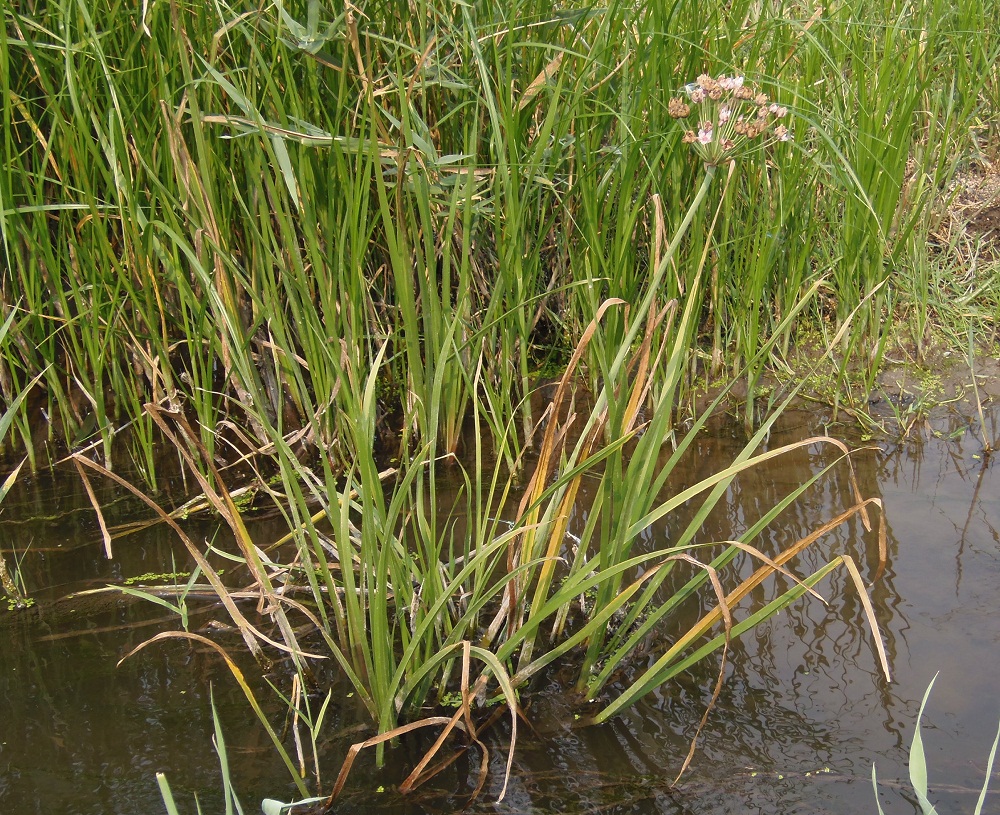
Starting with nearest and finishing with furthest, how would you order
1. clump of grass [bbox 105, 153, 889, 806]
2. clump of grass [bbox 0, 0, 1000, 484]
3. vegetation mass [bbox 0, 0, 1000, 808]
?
clump of grass [bbox 105, 153, 889, 806] → vegetation mass [bbox 0, 0, 1000, 808] → clump of grass [bbox 0, 0, 1000, 484]

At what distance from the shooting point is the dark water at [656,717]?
131 centimetres

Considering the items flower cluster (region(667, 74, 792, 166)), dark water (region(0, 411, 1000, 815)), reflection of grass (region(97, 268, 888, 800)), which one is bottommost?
dark water (region(0, 411, 1000, 815))

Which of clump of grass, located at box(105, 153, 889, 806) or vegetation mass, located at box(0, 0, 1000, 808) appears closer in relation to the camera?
clump of grass, located at box(105, 153, 889, 806)

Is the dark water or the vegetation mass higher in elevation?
the vegetation mass

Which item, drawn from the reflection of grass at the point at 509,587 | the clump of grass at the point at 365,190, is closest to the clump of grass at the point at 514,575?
the reflection of grass at the point at 509,587

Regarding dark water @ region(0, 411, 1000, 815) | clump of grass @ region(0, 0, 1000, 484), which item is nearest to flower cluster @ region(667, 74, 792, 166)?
clump of grass @ region(0, 0, 1000, 484)

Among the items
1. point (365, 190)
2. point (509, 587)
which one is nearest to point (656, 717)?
point (509, 587)

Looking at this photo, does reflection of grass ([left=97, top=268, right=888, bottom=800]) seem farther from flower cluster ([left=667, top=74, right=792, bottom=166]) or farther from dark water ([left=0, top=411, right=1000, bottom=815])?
flower cluster ([left=667, top=74, right=792, bottom=166])

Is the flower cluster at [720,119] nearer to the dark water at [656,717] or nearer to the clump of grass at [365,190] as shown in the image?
the clump of grass at [365,190]

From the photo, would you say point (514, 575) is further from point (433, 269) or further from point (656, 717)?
point (433, 269)

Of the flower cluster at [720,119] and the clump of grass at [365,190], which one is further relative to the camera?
the clump of grass at [365,190]

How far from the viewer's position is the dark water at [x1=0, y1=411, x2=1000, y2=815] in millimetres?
1307

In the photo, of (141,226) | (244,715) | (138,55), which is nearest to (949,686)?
(244,715)

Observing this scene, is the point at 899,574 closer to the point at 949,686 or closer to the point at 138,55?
the point at 949,686
